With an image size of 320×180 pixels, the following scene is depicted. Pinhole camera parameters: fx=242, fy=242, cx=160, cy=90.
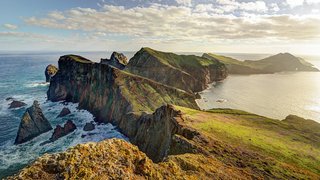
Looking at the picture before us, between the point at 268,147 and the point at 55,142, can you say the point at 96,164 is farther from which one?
the point at 55,142

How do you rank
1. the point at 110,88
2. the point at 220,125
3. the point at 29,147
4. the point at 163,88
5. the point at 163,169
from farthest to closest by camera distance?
the point at 163,88 → the point at 110,88 → the point at 29,147 → the point at 220,125 → the point at 163,169

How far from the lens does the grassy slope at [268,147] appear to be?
3228 cm

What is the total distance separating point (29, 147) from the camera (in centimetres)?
7350

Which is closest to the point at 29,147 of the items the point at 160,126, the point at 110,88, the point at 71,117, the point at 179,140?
the point at 71,117

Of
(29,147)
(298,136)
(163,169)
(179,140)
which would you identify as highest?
(163,169)

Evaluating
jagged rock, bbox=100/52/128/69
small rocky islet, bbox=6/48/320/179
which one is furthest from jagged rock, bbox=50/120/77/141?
jagged rock, bbox=100/52/128/69

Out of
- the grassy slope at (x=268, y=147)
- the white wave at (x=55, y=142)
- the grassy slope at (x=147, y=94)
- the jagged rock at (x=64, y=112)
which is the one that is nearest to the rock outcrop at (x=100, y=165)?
the grassy slope at (x=268, y=147)

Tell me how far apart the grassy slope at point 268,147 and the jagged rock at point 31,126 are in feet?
186

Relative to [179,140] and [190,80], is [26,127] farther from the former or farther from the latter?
[190,80]

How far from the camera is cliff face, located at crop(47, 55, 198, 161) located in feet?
226

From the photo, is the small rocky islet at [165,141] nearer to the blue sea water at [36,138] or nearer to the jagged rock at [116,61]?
the blue sea water at [36,138]

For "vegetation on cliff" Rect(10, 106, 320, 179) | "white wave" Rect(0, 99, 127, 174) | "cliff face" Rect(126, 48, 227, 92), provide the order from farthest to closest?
"cliff face" Rect(126, 48, 227, 92) → "white wave" Rect(0, 99, 127, 174) → "vegetation on cliff" Rect(10, 106, 320, 179)

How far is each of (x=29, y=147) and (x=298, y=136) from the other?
72.9m

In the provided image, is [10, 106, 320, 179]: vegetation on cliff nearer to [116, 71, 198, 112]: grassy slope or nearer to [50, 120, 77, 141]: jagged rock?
[116, 71, 198, 112]: grassy slope
